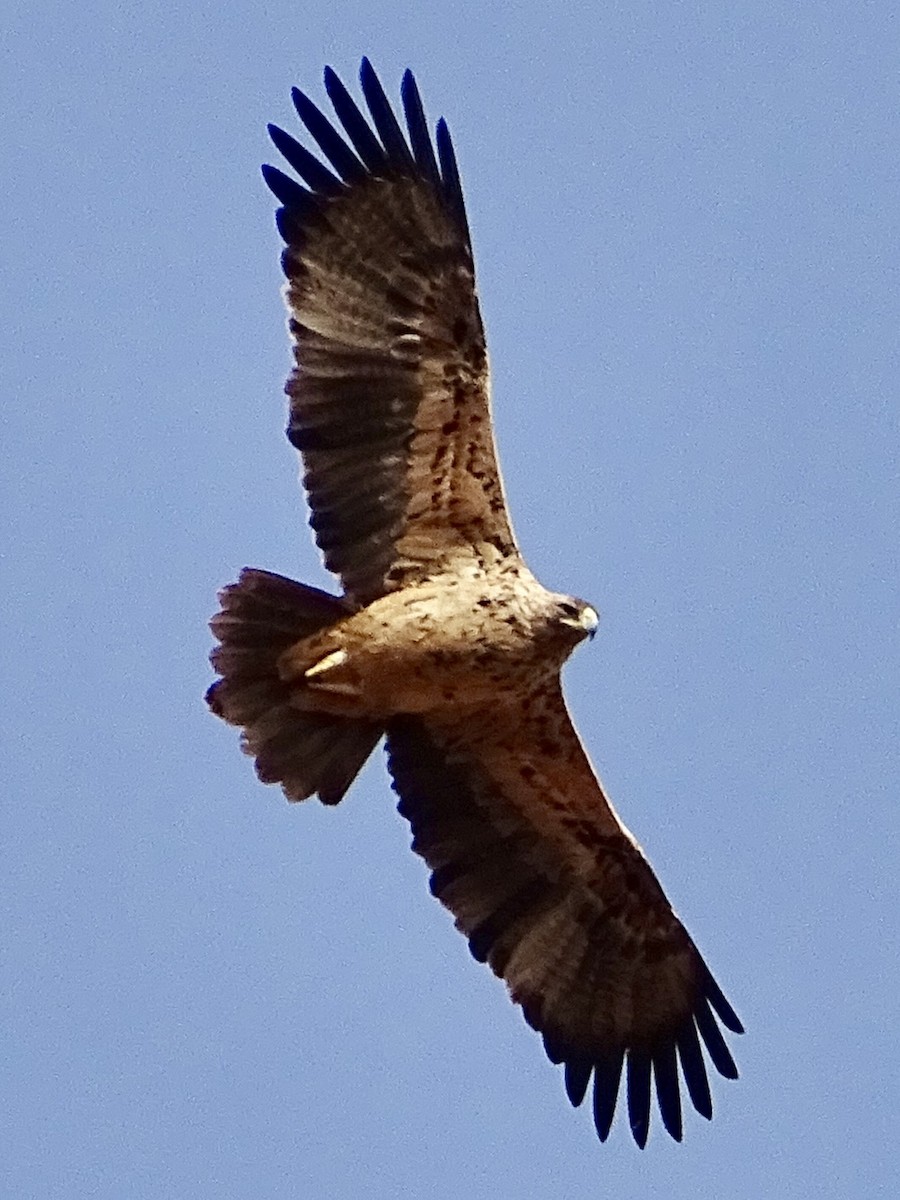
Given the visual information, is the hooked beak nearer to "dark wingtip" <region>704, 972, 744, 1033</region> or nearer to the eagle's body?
the eagle's body

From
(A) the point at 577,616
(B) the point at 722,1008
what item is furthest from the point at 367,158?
(B) the point at 722,1008

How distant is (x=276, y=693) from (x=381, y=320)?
1.93 metres

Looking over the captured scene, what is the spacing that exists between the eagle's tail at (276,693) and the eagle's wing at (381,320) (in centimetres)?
33

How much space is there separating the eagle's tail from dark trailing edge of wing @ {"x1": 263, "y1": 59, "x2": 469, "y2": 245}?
1.81 m

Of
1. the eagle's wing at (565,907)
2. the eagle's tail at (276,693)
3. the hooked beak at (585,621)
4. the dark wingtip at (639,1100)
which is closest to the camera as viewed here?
the hooked beak at (585,621)

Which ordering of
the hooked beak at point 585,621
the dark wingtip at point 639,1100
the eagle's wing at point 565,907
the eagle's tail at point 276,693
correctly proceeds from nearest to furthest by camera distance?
the hooked beak at point 585,621, the eagle's tail at point 276,693, the eagle's wing at point 565,907, the dark wingtip at point 639,1100

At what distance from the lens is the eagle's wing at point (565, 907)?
14695mm

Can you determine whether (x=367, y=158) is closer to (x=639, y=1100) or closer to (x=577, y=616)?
(x=577, y=616)

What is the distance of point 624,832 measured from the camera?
14.9m

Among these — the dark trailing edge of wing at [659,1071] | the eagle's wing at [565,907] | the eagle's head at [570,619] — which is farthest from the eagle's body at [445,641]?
the dark trailing edge of wing at [659,1071]

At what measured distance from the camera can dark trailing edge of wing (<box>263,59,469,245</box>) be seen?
14039 mm

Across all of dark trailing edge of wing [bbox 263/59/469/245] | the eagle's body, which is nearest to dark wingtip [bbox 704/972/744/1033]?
the eagle's body

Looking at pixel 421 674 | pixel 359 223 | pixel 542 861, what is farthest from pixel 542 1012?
pixel 359 223

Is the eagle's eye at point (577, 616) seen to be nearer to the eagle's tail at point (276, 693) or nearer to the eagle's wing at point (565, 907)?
the eagle's wing at point (565, 907)
